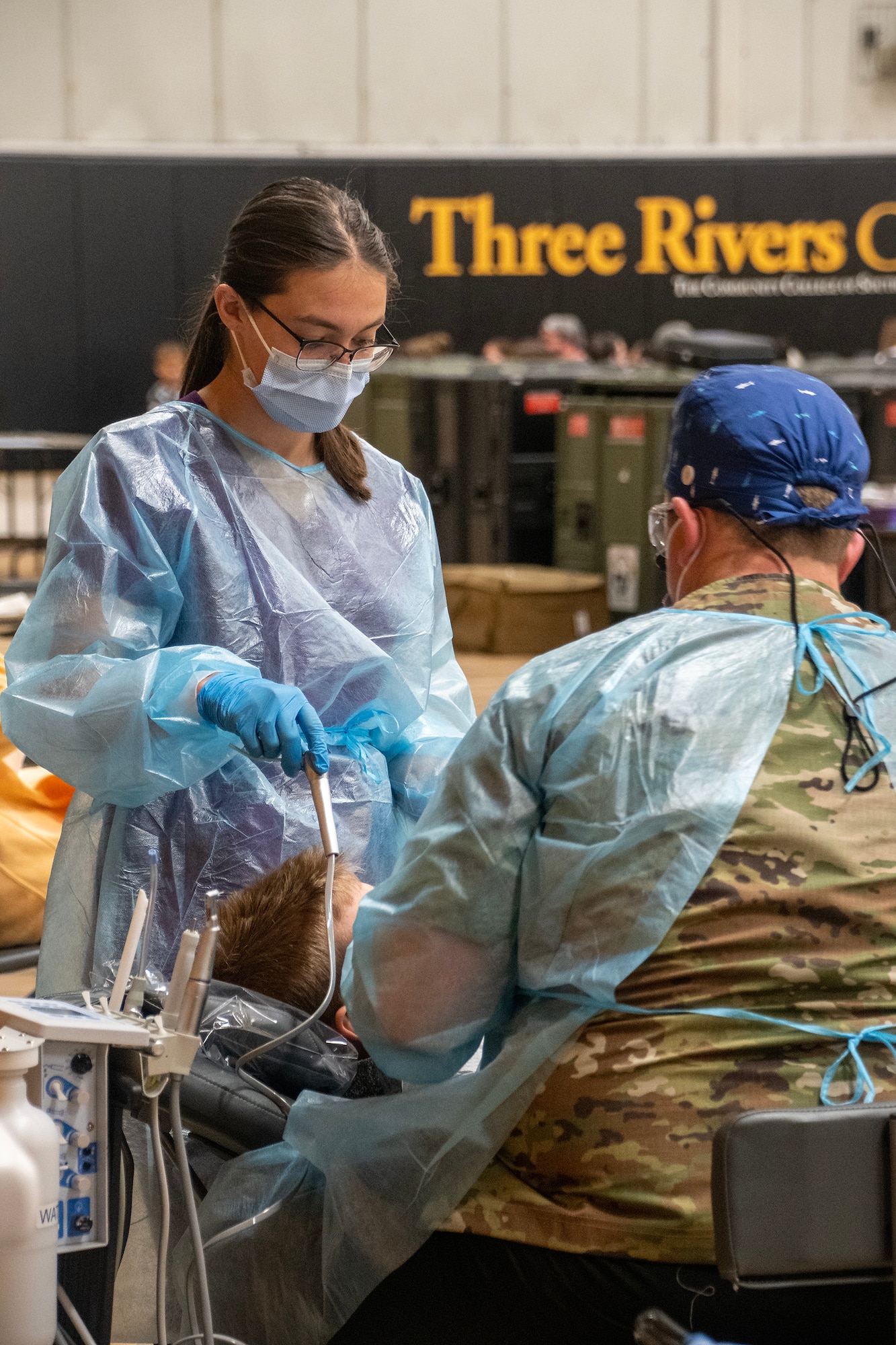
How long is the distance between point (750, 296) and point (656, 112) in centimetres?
154

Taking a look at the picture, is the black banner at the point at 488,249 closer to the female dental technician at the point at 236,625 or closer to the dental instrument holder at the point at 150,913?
the female dental technician at the point at 236,625

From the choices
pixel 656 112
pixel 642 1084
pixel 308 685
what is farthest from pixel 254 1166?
pixel 656 112

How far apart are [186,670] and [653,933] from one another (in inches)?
26.7

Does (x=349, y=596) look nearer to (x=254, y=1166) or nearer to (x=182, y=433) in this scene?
(x=182, y=433)

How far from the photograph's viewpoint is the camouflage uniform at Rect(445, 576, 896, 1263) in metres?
1.18

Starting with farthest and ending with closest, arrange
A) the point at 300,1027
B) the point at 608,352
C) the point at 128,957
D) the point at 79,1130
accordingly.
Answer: the point at 608,352
the point at 300,1027
the point at 128,957
the point at 79,1130

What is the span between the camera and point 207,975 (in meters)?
1.19

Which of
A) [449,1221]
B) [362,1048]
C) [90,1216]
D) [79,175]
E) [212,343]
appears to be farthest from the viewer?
[79,175]

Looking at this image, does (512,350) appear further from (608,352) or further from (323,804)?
(323,804)

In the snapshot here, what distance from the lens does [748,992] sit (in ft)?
3.90

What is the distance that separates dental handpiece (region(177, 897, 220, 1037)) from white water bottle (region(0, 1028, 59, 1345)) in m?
0.14

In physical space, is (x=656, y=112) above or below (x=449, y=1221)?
above

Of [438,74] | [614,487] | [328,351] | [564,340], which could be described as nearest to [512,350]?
[564,340]

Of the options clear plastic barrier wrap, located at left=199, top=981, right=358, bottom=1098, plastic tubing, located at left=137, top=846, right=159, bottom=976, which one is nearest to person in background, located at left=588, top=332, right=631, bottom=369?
plastic tubing, located at left=137, top=846, right=159, bottom=976
